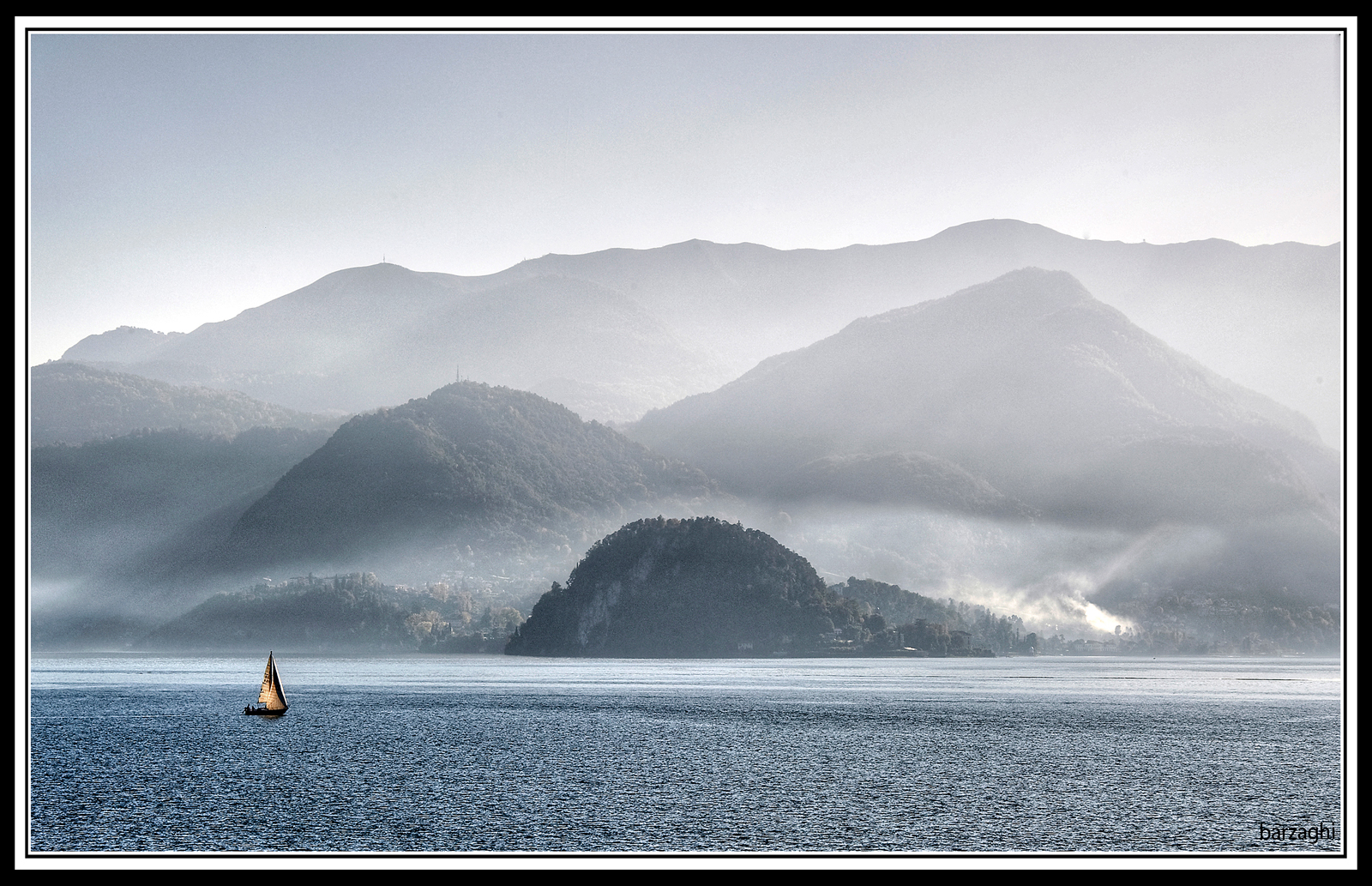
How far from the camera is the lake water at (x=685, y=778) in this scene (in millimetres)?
55812

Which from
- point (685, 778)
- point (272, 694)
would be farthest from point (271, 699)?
point (685, 778)

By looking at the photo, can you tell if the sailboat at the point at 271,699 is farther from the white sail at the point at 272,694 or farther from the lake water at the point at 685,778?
the lake water at the point at 685,778

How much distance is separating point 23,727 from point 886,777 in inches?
1969

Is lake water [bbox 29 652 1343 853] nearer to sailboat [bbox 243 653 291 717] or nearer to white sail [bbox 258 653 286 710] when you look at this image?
sailboat [bbox 243 653 291 717]

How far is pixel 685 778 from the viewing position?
73875 millimetres

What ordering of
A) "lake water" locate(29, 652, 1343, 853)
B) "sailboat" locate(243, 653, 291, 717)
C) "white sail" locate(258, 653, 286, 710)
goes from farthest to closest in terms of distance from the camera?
"white sail" locate(258, 653, 286, 710) < "sailboat" locate(243, 653, 291, 717) < "lake water" locate(29, 652, 1343, 853)

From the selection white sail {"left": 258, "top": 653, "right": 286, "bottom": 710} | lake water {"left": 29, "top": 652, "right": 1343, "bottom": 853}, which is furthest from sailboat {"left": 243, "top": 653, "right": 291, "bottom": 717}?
lake water {"left": 29, "top": 652, "right": 1343, "bottom": 853}

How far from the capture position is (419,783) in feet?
236

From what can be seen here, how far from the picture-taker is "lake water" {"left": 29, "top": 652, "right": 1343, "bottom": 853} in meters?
55.8

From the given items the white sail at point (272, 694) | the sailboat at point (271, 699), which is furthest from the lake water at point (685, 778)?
the white sail at point (272, 694)
